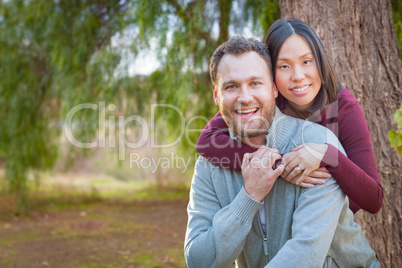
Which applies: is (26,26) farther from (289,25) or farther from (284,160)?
(284,160)

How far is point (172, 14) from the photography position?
4.29 meters

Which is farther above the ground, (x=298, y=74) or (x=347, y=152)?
(x=298, y=74)

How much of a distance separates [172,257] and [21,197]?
3888 mm

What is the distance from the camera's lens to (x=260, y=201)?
1.61m

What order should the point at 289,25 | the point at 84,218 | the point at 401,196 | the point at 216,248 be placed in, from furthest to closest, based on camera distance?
1. the point at 84,218
2. the point at 401,196
3. the point at 289,25
4. the point at 216,248

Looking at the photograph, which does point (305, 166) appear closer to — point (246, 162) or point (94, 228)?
point (246, 162)

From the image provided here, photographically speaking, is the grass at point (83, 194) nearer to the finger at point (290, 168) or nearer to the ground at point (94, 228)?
the ground at point (94, 228)

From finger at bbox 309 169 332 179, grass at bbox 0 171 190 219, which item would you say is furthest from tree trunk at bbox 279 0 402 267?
grass at bbox 0 171 190 219

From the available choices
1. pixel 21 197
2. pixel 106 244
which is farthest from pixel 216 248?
pixel 21 197

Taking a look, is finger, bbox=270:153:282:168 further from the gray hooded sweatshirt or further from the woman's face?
the woman's face

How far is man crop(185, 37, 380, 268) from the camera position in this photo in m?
1.54

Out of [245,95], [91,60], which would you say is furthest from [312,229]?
Result: [91,60]

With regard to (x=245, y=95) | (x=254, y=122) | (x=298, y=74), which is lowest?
(x=254, y=122)

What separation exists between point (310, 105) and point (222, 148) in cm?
61
